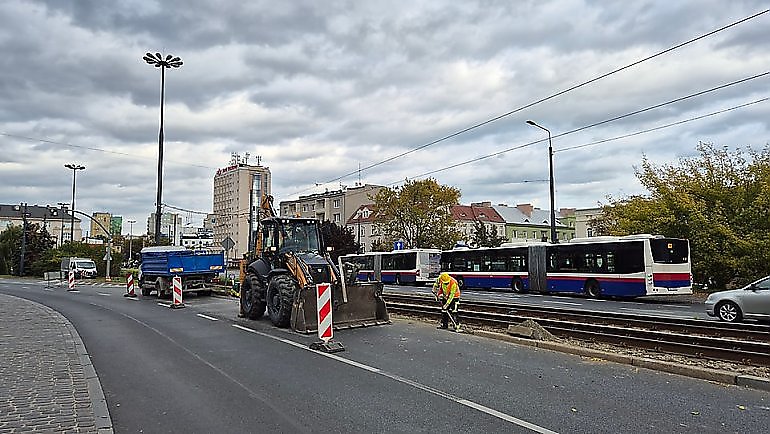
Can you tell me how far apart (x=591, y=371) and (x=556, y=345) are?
2.15 meters

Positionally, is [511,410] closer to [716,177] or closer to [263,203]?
[263,203]

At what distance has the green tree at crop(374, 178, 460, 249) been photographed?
2218 inches

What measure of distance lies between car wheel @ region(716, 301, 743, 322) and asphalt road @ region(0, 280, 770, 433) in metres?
7.20

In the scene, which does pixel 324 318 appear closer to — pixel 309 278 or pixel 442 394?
pixel 309 278

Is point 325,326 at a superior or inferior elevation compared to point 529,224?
inferior

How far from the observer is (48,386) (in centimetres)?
855

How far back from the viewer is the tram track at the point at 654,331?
11.3 metres

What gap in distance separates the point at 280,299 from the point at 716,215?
22.6 meters

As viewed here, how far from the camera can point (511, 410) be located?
23.7 ft

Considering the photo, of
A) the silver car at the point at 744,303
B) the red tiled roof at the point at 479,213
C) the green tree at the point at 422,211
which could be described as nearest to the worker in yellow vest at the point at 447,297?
the silver car at the point at 744,303

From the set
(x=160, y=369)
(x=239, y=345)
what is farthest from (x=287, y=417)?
(x=239, y=345)

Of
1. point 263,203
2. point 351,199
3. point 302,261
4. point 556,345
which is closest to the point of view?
point 556,345

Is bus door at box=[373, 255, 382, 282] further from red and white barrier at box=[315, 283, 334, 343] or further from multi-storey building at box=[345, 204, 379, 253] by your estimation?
multi-storey building at box=[345, 204, 379, 253]

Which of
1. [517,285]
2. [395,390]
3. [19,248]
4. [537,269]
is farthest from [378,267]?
[19,248]
